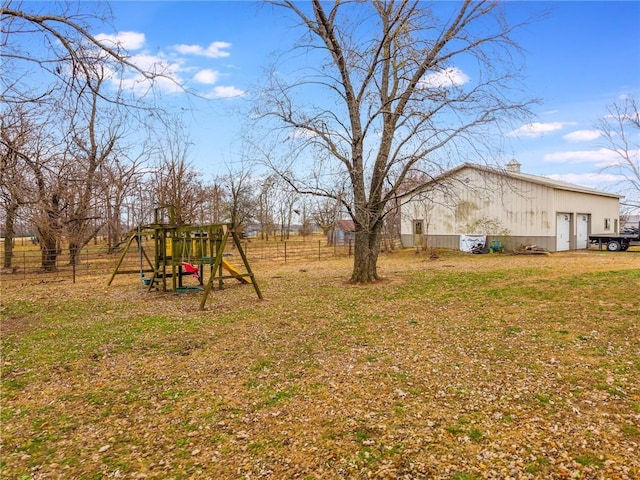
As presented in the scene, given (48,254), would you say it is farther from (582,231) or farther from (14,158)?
(582,231)

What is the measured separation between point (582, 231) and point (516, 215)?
4.56m

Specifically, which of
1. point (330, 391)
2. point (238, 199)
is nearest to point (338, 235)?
point (238, 199)

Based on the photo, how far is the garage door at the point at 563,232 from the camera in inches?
763

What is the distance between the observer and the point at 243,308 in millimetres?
8359

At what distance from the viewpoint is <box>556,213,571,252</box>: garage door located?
19.4 meters

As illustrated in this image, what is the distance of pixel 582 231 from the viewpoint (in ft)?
70.0

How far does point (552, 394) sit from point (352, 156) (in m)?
7.87

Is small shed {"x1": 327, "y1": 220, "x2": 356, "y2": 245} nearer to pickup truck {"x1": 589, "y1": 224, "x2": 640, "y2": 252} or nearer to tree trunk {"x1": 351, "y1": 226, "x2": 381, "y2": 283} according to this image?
tree trunk {"x1": 351, "y1": 226, "x2": 381, "y2": 283}

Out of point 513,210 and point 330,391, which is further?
point 513,210

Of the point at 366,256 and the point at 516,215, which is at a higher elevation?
the point at 516,215

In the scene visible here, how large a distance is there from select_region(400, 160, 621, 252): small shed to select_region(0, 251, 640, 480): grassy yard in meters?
11.7

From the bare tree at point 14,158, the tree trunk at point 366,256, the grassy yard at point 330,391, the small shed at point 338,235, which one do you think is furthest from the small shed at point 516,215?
the bare tree at point 14,158

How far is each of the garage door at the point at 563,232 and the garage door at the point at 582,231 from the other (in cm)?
97

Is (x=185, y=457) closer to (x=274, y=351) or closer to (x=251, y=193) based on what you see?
(x=274, y=351)
